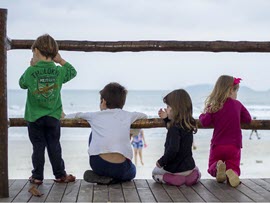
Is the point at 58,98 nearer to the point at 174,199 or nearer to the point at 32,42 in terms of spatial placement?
the point at 32,42

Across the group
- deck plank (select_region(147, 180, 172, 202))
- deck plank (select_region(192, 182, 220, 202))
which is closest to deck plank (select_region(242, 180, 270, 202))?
deck plank (select_region(192, 182, 220, 202))

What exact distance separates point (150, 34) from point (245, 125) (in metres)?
35.1

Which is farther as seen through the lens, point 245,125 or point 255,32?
point 255,32

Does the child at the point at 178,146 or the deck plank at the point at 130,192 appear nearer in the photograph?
the deck plank at the point at 130,192

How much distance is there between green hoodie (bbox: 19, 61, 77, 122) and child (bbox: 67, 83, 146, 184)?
334mm

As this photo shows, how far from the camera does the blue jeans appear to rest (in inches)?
168

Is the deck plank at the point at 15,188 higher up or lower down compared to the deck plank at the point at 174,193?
lower down

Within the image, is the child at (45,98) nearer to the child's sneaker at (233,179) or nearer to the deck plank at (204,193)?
the deck plank at (204,193)

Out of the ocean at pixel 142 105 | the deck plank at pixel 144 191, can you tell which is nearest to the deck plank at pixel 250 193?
the deck plank at pixel 144 191

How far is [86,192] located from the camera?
13.1ft

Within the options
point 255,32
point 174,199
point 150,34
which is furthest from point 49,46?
point 150,34

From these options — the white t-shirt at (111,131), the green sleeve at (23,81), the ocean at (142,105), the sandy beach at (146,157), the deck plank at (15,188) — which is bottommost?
the ocean at (142,105)

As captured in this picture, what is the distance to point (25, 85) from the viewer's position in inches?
165

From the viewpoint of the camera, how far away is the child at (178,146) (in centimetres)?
428
